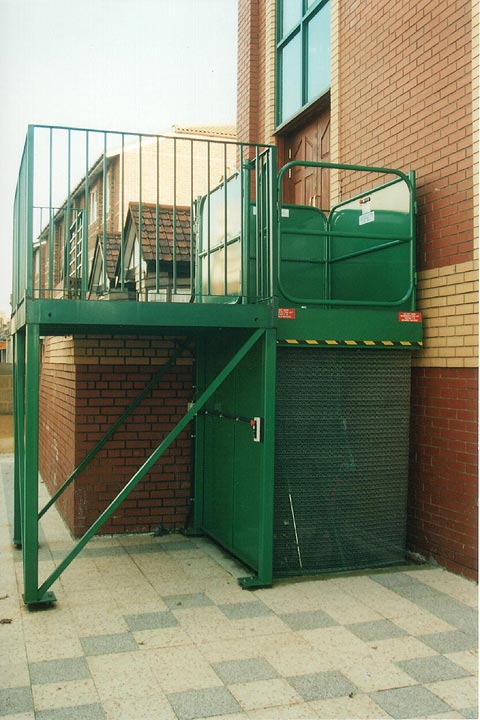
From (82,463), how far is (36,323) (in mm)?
2136

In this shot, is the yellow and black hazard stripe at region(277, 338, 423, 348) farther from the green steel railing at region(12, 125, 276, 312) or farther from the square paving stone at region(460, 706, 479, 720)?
the square paving stone at region(460, 706, 479, 720)

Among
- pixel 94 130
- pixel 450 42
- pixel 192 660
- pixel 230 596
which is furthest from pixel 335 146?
pixel 192 660

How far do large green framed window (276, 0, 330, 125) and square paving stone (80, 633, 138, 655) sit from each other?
20.2ft

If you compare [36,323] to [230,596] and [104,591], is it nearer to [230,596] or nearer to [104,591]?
[104,591]

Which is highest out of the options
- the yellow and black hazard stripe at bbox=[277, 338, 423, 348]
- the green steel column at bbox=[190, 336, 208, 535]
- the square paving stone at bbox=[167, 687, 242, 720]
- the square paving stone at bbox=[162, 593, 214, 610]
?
the yellow and black hazard stripe at bbox=[277, 338, 423, 348]

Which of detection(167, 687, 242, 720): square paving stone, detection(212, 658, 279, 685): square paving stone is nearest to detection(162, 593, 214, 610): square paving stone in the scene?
detection(212, 658, 279, 685): square paving stone

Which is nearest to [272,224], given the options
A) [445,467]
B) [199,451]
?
[445,467]

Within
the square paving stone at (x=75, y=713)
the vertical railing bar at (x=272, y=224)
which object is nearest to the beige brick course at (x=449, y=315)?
the vertical railing bar at (x=272, y=224)

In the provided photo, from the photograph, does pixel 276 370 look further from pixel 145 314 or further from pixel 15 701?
pixel 15 701

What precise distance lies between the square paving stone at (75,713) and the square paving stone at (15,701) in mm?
96

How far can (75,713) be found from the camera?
3.43 m

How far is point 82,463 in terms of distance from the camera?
6707mm

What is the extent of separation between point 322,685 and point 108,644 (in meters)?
1.30

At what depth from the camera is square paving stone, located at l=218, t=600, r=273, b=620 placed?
480 centimetres
